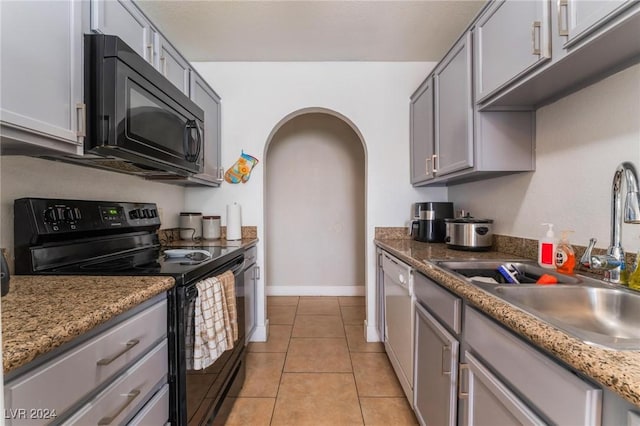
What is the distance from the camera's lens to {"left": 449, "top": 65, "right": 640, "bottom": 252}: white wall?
111 centimetres

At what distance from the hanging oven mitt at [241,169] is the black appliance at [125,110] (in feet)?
3.20

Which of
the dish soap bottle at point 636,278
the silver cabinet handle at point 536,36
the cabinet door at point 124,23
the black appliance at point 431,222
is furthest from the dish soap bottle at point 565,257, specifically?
the cabinet door at point 124,23

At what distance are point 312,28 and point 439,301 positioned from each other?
2028mm

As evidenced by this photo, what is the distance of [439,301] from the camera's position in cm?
124

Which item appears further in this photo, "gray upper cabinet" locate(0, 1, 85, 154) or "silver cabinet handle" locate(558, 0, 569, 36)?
"silver cabinet handle" locate(558, 0, 569, 36)

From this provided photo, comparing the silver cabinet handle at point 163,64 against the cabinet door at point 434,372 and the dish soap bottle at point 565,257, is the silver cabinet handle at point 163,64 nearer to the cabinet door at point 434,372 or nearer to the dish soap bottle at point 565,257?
the cabinet door at point 434,372

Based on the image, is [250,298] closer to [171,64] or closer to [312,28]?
[171,64]

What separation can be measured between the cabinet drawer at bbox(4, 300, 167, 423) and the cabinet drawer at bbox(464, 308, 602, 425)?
1.05m

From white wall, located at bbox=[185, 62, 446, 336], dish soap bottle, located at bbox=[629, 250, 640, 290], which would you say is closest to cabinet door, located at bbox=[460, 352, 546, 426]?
dish soap bottle, located at bbox=[629, 250, 640, 290]

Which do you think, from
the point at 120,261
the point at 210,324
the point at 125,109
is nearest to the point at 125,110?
the point at 125,109

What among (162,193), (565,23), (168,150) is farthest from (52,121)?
(565,23)

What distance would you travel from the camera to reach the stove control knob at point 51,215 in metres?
1.19

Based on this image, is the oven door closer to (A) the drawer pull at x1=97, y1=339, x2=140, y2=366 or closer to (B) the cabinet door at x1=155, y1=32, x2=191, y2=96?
(A) the drawer pull at x1=97, y1=339, x2=140, y2=366

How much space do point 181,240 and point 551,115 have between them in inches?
103
